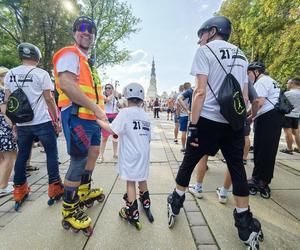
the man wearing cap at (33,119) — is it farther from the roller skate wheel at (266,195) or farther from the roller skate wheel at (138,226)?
the roller skate wheel at (266,195)

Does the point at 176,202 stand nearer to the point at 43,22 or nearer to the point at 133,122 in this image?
the point at 133,122

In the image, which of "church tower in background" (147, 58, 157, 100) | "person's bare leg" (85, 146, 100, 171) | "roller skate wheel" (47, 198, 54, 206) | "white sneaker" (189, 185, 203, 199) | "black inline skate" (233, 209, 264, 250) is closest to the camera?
"black inline skate" (233, 209, 264, 250)

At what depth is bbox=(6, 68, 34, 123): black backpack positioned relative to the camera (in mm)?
3195

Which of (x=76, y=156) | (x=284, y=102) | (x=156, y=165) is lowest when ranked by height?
(x=156, y=165)

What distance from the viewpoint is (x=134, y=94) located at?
285 cm

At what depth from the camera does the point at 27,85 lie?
3.32 metres

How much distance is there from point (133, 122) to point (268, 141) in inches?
83.3

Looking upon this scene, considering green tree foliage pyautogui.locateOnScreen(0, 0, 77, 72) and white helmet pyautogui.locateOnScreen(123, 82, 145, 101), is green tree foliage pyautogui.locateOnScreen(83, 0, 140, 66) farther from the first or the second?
white helmet pyautogui.locateOnScreen(123, 82, 145, 101)

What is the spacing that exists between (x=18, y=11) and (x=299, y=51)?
23.6 m

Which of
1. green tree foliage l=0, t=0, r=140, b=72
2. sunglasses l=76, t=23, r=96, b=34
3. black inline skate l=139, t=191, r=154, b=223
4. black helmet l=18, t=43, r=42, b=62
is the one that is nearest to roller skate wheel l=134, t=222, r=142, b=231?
black inline skate l=139, t=191, r=154, b=223

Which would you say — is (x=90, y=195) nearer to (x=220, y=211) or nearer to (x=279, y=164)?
(x=220, y=211)

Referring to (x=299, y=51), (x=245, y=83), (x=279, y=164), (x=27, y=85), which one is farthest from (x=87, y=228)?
(x=299, y=51)

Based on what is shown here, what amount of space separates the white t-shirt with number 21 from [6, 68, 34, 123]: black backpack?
1.28 meters

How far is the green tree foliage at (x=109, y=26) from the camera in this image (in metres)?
27.2
